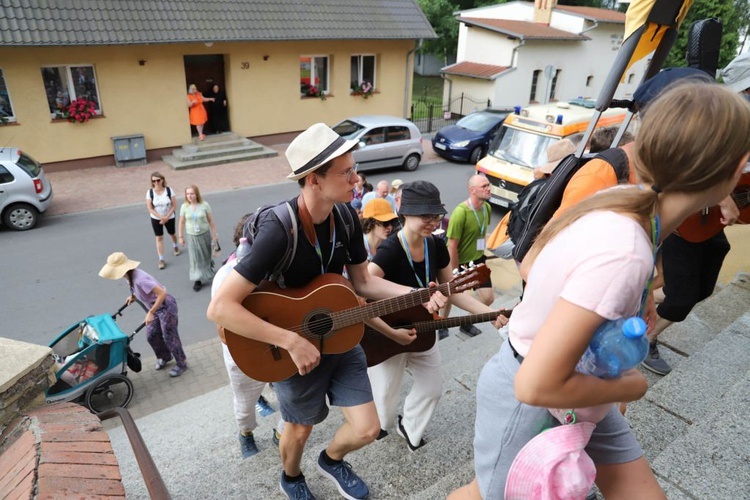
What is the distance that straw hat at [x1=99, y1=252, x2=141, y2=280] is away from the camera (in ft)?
18.2

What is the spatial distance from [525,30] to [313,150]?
23.3 metres

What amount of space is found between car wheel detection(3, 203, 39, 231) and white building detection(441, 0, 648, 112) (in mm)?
17775

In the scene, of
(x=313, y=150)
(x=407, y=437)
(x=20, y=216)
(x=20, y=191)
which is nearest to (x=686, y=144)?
(x=313, y=150)

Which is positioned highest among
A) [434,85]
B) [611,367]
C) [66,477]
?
[611,367]

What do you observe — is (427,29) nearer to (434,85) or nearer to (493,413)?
(434,85)

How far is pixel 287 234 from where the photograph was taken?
2520 mm

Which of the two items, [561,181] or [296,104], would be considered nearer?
[561,181]

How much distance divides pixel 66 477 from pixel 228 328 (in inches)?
35.6

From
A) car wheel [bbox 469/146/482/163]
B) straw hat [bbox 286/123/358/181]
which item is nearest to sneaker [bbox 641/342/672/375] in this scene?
straw hat [bbox 286/123/358/181]

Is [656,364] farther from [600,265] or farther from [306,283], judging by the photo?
[600,265]

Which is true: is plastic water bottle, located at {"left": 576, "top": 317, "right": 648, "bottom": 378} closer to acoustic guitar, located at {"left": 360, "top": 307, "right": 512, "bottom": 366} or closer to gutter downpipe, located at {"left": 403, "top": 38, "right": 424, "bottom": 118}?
acoustic guitar, located at {"left": 360, "top": 307, "right": 512, "bottom": 366}

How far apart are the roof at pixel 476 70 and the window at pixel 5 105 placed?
1680 cm

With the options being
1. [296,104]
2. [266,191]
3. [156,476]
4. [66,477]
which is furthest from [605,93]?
[296,104]

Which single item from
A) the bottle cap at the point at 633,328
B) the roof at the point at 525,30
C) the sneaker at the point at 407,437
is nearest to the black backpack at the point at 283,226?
the sneaker at the point at 407,437
